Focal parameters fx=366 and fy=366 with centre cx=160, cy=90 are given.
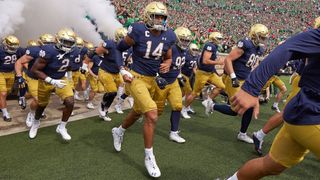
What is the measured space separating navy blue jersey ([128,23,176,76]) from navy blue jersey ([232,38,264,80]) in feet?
4.25

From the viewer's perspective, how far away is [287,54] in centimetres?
212

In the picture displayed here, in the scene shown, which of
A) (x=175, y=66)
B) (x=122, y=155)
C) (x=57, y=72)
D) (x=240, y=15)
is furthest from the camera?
(x=240, y=15)

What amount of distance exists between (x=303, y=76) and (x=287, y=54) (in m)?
0.42

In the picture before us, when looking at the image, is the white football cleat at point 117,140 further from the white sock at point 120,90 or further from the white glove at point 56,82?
the white sock at point 120,90

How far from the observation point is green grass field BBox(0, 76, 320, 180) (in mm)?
4141

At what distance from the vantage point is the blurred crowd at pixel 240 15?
26.9m

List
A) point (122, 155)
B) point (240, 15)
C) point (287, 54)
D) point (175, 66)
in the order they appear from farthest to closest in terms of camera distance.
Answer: point (240, 15) < point (175, 66) < point (122, 155) < point (287, 54)

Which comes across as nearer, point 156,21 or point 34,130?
point 156,21

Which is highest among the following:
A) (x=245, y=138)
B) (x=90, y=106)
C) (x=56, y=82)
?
(x=56, y=82)

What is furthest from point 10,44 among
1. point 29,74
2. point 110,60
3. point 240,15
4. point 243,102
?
point 240,15

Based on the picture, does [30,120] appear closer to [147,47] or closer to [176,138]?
[176,138]

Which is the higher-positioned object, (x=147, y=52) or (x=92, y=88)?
(x=147, y=52)

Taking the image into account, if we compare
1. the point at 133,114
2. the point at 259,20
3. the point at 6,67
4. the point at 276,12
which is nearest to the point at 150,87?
the point at 133,114

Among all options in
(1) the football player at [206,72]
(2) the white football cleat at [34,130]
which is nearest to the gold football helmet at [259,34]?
(1) the football player at [206,72]
